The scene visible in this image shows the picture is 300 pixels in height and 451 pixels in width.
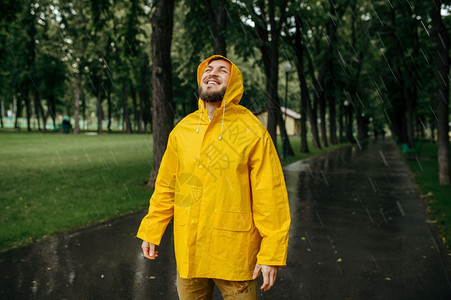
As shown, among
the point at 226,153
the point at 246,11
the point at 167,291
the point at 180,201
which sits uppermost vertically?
the point at 246,11

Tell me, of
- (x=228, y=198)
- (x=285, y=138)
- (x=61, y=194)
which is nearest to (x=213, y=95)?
(x=228, y=198)

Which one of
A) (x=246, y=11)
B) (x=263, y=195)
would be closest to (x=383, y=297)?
(x=263, y=195)

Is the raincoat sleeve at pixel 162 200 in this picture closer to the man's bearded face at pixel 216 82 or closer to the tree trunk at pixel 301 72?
the man's bearded face at pixel 216 82

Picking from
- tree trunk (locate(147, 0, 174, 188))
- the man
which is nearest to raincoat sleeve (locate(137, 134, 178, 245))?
the man

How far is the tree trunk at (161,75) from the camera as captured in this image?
9.56 meters

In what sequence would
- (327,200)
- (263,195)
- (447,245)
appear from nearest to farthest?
(263,195) → (447,245) → (327,200)

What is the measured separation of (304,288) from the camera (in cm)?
414

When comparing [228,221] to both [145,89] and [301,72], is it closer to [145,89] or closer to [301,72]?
[301,72]

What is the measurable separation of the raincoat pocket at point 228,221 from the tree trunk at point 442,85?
1003 cm

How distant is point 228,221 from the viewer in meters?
2.23

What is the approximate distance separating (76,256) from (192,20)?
42.1ft

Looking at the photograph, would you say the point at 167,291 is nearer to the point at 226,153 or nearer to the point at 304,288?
the point at 304,288

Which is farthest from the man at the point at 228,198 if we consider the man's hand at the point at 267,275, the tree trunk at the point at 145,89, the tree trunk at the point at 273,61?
the tree trunk at the point at 145,89

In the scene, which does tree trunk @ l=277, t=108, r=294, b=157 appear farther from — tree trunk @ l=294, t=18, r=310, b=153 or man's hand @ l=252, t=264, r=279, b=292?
man's hand @ l=252, t=264, r=279, b=292
